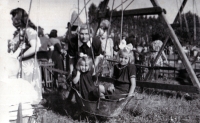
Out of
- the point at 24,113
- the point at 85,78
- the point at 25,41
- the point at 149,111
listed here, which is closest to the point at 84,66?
the point at 85,78

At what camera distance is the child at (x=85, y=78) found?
3049 mm

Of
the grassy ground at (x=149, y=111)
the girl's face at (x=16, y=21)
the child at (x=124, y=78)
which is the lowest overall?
the grassy ground at (x=149, y=111)

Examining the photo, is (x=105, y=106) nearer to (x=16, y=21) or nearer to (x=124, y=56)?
(x=124, y=56)

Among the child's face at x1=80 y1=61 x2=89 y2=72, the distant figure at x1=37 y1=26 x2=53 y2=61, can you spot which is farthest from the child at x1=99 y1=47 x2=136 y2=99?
the distant figure at x1=37 y1=26 x2=53 y2=61

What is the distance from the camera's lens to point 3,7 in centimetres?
252

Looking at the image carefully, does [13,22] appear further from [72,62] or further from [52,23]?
[52,23]

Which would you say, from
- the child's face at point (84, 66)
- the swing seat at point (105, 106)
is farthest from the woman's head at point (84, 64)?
the swing seat at point (105, 106)

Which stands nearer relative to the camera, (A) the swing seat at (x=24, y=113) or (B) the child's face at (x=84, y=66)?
(A) the swing seat at (x=24, y=113)

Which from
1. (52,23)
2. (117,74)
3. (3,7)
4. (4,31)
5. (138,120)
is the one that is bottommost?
(138,120)

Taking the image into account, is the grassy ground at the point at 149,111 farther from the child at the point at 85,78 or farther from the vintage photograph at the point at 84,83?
the child at the point at 85,78

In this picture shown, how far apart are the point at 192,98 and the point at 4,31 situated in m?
3.19

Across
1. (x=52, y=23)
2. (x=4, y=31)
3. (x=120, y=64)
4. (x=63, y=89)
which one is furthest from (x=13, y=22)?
(x=52, y=23)

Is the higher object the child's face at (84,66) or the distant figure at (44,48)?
the distant figure at (44,48)

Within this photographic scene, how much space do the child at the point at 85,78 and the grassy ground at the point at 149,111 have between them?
1.24ft
